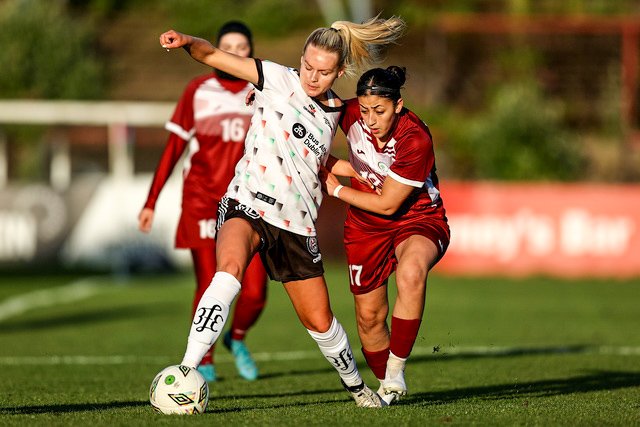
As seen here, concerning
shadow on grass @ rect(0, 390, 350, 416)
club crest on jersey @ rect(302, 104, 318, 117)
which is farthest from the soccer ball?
club crest on jersey @ rect(302, 104, 318, 117)

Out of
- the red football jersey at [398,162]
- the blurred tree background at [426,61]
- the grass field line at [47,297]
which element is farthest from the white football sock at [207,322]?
the blurred tree background at [426,61]

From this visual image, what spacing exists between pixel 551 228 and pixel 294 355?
12503 millimetres

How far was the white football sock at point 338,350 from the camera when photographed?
23.2ft

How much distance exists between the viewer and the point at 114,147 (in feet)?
97.1

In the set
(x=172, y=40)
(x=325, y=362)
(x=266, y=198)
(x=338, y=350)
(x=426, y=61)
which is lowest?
(x=426, y=61)

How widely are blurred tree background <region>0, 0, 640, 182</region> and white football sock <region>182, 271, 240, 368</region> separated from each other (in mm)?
23865

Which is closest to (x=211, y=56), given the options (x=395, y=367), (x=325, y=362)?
(x=395, y=367)

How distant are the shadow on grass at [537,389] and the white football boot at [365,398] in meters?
0.27

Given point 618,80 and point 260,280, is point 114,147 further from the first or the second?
point 260,280

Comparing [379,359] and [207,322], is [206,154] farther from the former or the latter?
[207,322]

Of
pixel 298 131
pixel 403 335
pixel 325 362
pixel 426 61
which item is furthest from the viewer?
pixel 426 61

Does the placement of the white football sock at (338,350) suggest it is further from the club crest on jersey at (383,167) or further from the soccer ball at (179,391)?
the club crest on jersey at (383,167)

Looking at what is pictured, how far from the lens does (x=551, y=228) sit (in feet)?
74.6

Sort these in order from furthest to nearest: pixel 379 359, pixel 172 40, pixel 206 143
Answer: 1. pixel 206 143
2. pixel 379 359
3. pixel 172 40
